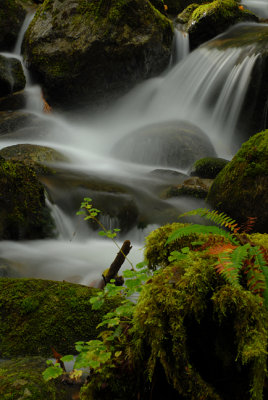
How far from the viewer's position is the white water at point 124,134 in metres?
4.64

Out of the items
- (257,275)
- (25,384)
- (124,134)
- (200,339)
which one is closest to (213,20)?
(124,134)

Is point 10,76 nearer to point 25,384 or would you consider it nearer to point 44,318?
point 44,318

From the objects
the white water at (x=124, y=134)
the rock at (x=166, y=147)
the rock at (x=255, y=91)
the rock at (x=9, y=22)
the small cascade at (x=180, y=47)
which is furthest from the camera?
the small cascade at (x=180, y=47)

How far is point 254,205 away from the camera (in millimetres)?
4758

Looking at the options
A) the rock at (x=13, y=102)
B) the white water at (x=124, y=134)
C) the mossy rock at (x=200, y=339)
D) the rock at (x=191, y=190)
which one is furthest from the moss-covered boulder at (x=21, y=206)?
the rock at (x=13, y=102)

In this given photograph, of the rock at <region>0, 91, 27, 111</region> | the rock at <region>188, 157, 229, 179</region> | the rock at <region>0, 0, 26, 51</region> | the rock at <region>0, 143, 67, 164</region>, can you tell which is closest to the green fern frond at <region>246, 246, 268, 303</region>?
the rock at <region>188, 157, 229, 179</region>

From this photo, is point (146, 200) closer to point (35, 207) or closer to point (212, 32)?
point (35, 207)

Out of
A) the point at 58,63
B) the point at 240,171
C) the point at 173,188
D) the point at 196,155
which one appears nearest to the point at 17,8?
the point at 58,63

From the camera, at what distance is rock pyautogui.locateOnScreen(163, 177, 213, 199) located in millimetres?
6805

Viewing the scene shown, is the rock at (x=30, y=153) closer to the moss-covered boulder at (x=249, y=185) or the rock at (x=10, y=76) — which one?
the moss-covered boulder at (x=249, y=185)

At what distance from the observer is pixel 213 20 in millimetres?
15266

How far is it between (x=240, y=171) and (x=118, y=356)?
14.1ft

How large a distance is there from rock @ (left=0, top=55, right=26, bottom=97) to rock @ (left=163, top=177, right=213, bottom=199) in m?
9.78

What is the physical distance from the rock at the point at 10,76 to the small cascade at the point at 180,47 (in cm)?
736
